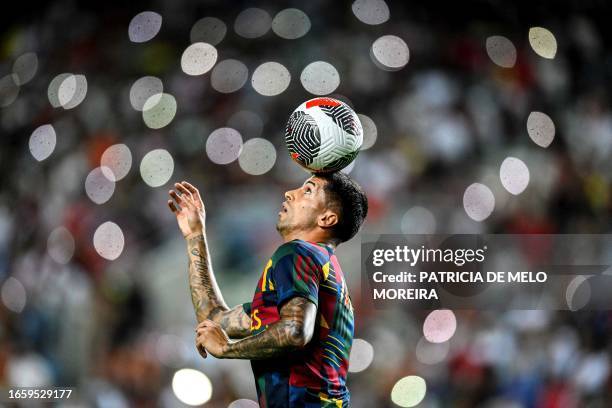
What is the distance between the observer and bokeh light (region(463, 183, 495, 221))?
13.2 feet

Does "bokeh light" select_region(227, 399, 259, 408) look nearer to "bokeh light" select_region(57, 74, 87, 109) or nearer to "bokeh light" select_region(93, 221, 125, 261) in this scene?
"bokeh light" select_region(93, 221, 125, 261)

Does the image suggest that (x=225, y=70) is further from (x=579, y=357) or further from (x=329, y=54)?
(x=579, y=357)

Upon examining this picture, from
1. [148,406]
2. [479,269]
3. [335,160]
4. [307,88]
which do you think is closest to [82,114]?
[307,88]

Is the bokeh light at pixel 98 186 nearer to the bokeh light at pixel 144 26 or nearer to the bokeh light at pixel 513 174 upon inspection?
the bokeh light at pixel 144 26

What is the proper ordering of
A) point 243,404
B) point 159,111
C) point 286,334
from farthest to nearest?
1. point 159,111
2. point 243,404
3. point 286,334

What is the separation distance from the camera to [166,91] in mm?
Answer: 4141

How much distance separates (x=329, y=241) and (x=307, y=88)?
2.45 meters

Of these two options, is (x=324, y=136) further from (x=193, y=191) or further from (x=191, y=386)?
(x=191, y=386)

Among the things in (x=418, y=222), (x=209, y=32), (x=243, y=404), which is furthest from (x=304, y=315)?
(x=209, y=32)

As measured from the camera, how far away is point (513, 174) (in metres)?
4.04

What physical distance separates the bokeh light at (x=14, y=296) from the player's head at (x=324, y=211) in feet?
9.01

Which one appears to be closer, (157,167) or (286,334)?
(286,334)

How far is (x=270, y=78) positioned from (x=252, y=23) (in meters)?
0.31

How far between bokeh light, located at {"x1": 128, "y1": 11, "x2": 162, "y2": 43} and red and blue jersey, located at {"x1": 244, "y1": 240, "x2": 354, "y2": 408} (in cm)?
289
